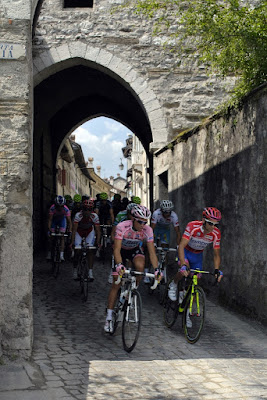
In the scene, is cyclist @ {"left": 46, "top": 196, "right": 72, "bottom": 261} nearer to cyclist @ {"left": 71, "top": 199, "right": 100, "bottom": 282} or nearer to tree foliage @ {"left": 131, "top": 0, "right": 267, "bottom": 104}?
cyclist @ {"left": 71, "top": 199, "right": 100, "bottom": 282}

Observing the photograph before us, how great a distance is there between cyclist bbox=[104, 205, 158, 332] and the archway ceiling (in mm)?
10349

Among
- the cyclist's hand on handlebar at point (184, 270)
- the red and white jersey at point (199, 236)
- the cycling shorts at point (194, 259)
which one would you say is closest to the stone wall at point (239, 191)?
the red and white jersey at point (199, 236)

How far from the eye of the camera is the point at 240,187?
26.8 ft

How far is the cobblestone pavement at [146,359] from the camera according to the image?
467 centimetres

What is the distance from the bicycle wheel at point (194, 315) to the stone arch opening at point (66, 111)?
10.1 meters

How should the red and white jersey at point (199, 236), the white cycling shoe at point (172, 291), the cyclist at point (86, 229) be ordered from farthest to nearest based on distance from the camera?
the cyclist at point (86, 229) → the white cycling shoe at point (172, 291) → the red and white jersey at point (199, 236)

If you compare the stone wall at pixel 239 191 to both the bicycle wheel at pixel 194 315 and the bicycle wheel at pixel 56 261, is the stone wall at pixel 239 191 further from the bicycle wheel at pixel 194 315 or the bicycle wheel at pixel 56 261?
the bicycle wheel at pixel 56 261

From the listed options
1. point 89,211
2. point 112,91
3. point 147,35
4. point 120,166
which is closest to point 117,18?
point 147,35

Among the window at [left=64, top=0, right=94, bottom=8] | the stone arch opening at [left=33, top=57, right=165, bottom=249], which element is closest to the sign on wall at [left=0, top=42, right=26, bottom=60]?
the stone arch opening at [left=33, top=57, right=165, bottom=249]

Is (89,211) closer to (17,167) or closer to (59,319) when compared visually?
(59,319)

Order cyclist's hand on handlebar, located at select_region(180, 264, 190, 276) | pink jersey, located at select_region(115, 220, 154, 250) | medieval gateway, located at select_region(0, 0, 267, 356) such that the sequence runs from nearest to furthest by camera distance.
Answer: medieval gateway, located at select_region(0, 0, 267, 356) < pink jersey, located at select_region(115, 220, 154, 250) < cyclist's hand on handlebar, located at select_region(180, 264, 190, 276)

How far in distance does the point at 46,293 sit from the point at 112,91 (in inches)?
447

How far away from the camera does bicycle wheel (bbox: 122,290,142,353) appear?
5840 millimetres

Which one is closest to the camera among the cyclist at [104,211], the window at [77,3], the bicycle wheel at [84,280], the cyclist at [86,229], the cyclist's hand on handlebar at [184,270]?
the cyclist's hand on handlebar at [184,270]
